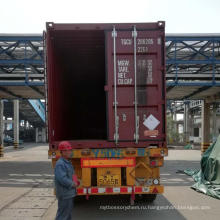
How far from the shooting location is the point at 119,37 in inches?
240

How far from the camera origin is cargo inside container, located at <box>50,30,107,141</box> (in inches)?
269

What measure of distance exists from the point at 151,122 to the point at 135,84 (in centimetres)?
89

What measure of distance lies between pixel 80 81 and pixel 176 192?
15.0 ft

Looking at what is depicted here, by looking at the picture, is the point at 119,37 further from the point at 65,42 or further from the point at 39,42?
the point at 39,42

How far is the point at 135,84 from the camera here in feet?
19.7

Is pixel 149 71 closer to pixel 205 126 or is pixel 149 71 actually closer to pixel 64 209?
pixel 64 209

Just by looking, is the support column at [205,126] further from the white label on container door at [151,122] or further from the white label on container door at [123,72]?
the white label on container door at [123,72]

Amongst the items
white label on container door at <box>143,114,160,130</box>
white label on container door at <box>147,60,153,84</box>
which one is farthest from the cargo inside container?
white label on container door at <box>143,114,160,130</box>

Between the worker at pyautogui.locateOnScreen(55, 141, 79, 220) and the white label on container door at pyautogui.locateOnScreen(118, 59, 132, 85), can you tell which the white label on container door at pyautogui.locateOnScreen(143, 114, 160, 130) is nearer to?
the white label on container door at pyautogui.locateOnScreen(118, 59, 132, 85)

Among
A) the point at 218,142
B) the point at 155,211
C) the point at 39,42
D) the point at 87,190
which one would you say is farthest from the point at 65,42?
the point at 39,42

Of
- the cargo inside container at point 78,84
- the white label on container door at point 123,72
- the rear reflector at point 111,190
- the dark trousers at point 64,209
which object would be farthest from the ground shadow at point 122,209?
the white label on container door at point 123,72

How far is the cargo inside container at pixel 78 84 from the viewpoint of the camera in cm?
684

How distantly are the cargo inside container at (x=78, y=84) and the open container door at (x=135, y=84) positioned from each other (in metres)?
0.83

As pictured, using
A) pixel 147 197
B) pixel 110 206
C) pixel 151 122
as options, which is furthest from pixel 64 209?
pixel 147 197
